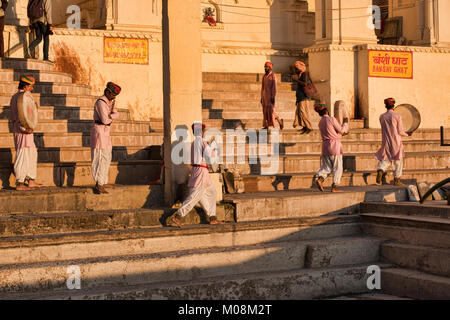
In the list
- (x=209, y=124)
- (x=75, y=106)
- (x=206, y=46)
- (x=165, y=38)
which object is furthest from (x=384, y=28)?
(x=165, y=38)

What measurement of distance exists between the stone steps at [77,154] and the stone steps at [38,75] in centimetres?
317

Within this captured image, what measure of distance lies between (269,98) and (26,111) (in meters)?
5.98

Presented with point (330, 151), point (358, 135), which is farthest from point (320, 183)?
point (358, 135)

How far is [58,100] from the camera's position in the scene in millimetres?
13234

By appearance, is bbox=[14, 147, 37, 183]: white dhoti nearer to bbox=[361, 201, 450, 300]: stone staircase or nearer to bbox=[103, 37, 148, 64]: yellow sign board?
bbox=[361, 201, 450, 300]: stone staircase

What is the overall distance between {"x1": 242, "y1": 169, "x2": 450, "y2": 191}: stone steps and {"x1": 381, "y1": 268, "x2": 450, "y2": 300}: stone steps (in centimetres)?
172

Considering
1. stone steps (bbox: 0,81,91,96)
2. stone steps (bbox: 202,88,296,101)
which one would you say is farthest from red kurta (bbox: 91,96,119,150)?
stone steps (bbox: 202,88,296,101)

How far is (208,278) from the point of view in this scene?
8.16 m

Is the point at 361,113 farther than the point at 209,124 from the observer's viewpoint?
Yes

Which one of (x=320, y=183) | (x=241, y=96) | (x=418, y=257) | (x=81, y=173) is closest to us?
(x=418, y=257)

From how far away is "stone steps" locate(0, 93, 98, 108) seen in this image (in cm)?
1273

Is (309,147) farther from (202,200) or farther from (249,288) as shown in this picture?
(249,288)

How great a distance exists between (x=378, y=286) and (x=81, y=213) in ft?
11.9

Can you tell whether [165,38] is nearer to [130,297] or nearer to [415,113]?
[130,297]
